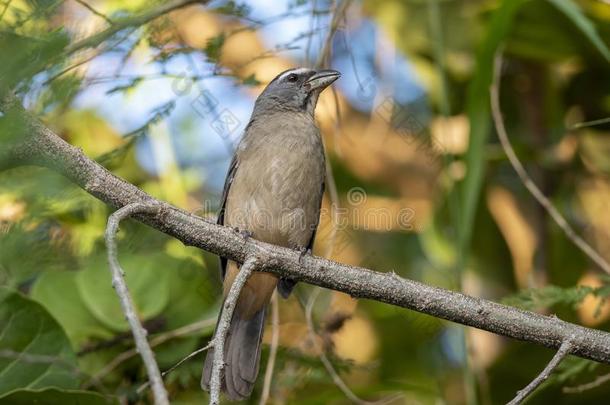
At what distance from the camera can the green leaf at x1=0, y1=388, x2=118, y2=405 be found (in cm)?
338

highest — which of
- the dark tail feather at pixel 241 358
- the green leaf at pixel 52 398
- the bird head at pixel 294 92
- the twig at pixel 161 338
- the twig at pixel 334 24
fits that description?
the twig at pixel 334 24

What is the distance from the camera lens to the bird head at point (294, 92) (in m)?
5.06

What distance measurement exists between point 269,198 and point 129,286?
0.88m

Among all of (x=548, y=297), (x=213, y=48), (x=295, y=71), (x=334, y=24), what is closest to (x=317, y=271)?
(x=548, y=297)

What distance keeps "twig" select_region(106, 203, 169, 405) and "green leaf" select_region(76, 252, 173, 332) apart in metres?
1.53

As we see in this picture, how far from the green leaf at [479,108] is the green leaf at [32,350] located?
5.91 ft

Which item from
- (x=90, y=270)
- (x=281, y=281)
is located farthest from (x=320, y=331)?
(x=90, y=270)

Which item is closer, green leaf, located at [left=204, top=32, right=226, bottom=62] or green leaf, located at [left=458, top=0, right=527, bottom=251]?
green leaf, located at [left=458, top=0, right=527, bottom=251]

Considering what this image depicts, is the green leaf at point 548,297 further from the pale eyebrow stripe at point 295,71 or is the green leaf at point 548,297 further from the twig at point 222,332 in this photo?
the pale eyebrow stripe at point 295,71

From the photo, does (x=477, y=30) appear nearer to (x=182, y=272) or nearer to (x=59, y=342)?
(x=182, y=272)

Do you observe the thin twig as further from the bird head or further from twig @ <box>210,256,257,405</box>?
the bird head

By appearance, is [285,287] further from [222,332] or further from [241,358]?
[222,332]

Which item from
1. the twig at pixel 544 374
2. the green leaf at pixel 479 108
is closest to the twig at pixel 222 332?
the twig at pixel 544 374

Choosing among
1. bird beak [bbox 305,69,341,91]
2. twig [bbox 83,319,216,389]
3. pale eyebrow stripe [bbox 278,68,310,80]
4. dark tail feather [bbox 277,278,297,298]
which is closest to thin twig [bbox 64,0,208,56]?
bird beak [bbox 305,69,341,91]
